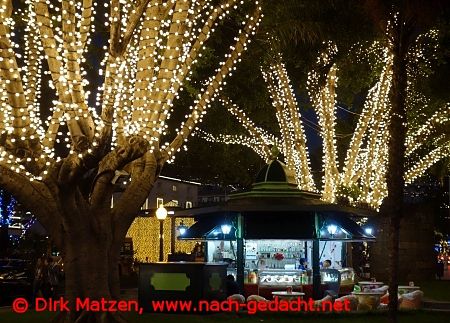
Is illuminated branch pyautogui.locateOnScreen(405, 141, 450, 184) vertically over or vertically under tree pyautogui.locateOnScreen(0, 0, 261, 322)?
over

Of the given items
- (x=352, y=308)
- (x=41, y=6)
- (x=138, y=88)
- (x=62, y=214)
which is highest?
(x=41, y=6)

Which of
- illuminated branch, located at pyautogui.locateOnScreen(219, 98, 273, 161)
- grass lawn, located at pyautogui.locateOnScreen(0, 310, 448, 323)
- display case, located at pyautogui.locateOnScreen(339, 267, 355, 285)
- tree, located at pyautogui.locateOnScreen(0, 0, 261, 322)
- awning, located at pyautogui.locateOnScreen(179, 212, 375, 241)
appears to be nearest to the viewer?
tree, located at pyautogui.locateOnScreen(0, 0, 261, 322)

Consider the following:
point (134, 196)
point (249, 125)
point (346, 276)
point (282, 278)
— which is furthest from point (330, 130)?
point (134, 196)

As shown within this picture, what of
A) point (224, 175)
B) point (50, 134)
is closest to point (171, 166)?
point (224, 175)

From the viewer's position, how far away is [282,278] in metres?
22.8

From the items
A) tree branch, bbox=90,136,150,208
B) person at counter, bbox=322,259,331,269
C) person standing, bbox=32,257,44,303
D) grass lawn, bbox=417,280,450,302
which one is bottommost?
grass lawn, bbox=417,280,450,302

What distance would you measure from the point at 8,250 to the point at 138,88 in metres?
28.1

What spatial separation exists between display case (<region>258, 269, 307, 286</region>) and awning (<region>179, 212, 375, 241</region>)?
40.9 inches

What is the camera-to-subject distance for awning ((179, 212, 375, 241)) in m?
23.2

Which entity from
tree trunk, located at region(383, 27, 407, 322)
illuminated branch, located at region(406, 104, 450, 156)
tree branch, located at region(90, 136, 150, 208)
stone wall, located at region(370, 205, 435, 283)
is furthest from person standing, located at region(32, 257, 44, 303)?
stone wall, located at region(370, 205, 435, 283)

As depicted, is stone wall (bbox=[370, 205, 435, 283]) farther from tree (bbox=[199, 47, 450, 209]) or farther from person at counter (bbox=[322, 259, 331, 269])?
person at counter (bbox=[322, 259, 331, 269])

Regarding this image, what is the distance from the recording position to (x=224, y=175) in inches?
1855

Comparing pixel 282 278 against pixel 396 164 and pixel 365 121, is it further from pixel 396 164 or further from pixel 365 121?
pixel 365 121

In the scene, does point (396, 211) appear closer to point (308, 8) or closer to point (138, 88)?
point (138, 88)
